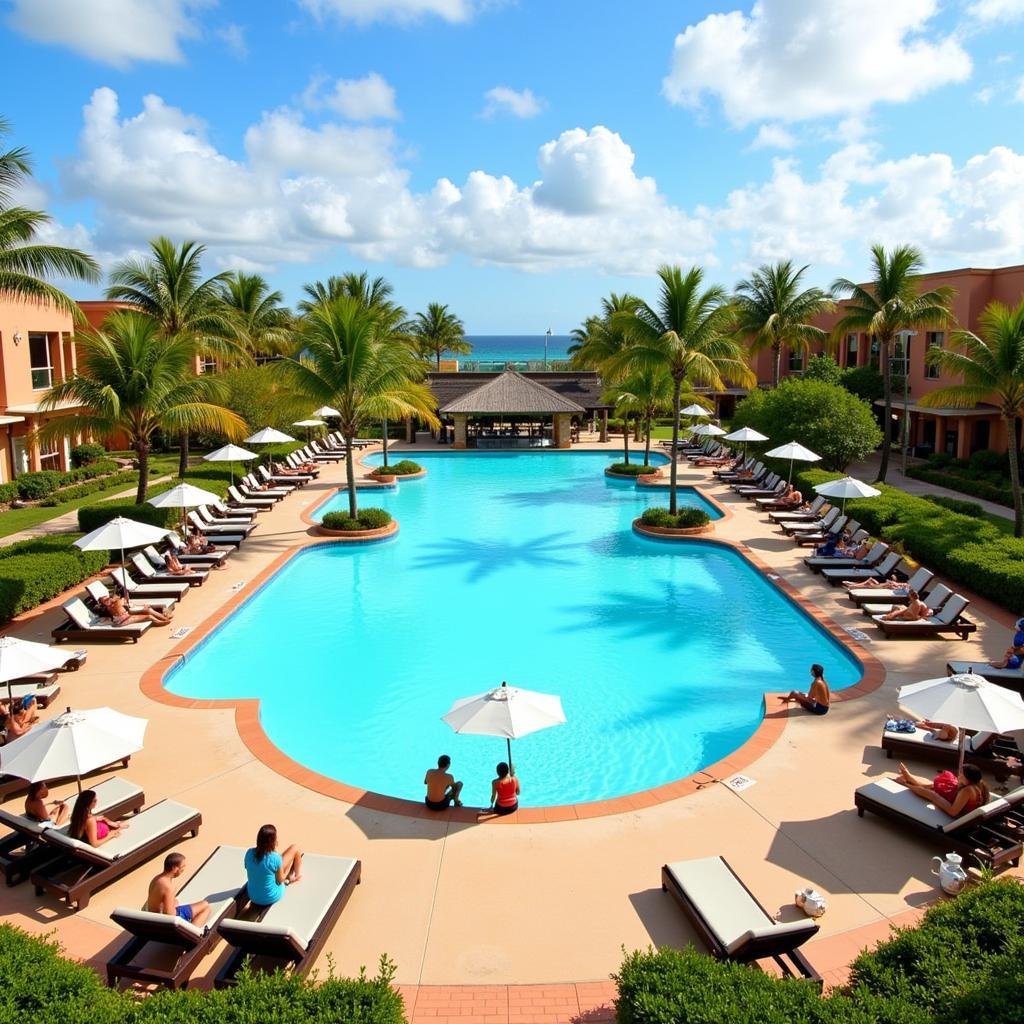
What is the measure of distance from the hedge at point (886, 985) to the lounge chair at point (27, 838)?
5.82m

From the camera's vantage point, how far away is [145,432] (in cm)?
2034

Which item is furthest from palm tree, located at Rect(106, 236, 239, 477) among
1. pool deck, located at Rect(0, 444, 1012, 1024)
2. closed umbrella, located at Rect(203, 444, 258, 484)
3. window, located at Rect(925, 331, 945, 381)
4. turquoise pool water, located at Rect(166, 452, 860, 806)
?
window, located at Rect(925, 331, 945, 381)

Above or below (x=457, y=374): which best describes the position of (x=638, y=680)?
below

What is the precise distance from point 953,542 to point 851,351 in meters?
29.2

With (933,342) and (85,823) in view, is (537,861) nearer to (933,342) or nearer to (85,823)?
(85,823)

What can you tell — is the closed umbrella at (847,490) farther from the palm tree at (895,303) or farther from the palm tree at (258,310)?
the palm tree at (258,310)

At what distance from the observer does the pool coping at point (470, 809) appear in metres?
9.33

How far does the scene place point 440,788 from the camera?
9297mm

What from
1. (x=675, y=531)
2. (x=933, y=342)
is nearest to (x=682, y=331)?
(x=675, y=531)

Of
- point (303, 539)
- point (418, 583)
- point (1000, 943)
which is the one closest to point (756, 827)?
point (1000, 943)

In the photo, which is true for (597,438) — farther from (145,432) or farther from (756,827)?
(756,827)

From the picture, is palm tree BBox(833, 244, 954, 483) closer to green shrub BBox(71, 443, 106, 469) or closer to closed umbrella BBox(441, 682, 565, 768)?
closed umbrella BBox(441, 682, 565, 768)

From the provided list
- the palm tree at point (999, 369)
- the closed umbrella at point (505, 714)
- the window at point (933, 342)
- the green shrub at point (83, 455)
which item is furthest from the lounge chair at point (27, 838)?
the window at point (933, 342)

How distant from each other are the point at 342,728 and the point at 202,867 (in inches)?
185
